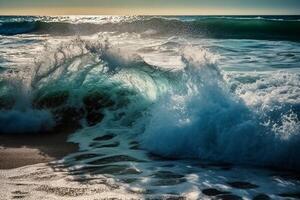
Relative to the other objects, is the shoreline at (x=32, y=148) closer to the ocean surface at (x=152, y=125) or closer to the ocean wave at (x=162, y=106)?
the ocean surface at (x=152, y=125)

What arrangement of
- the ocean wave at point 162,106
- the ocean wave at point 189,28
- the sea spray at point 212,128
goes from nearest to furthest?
1. the sea spray at point 212,128
2. the ocean wave at point 162,106
3. the ocean wave at point 189,28

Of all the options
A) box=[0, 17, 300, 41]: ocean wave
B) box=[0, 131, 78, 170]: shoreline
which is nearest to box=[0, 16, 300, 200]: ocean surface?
box=[0, 131, 78, 170]: shoreline

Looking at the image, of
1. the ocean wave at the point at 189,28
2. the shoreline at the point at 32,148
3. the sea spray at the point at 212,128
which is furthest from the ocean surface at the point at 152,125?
the ocean wave at the point at 189,28

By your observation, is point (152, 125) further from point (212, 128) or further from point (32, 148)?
point (32, 148)

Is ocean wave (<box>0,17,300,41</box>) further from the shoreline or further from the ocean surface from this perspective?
the shoreline

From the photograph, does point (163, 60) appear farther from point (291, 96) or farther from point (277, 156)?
point (277, 156)

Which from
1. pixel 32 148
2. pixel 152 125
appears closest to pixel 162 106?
pixel 152 125

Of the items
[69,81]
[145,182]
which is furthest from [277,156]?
[69,81]

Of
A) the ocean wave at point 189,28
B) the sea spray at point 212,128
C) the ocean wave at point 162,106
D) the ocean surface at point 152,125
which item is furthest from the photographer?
the ocean wave at point 189,28
